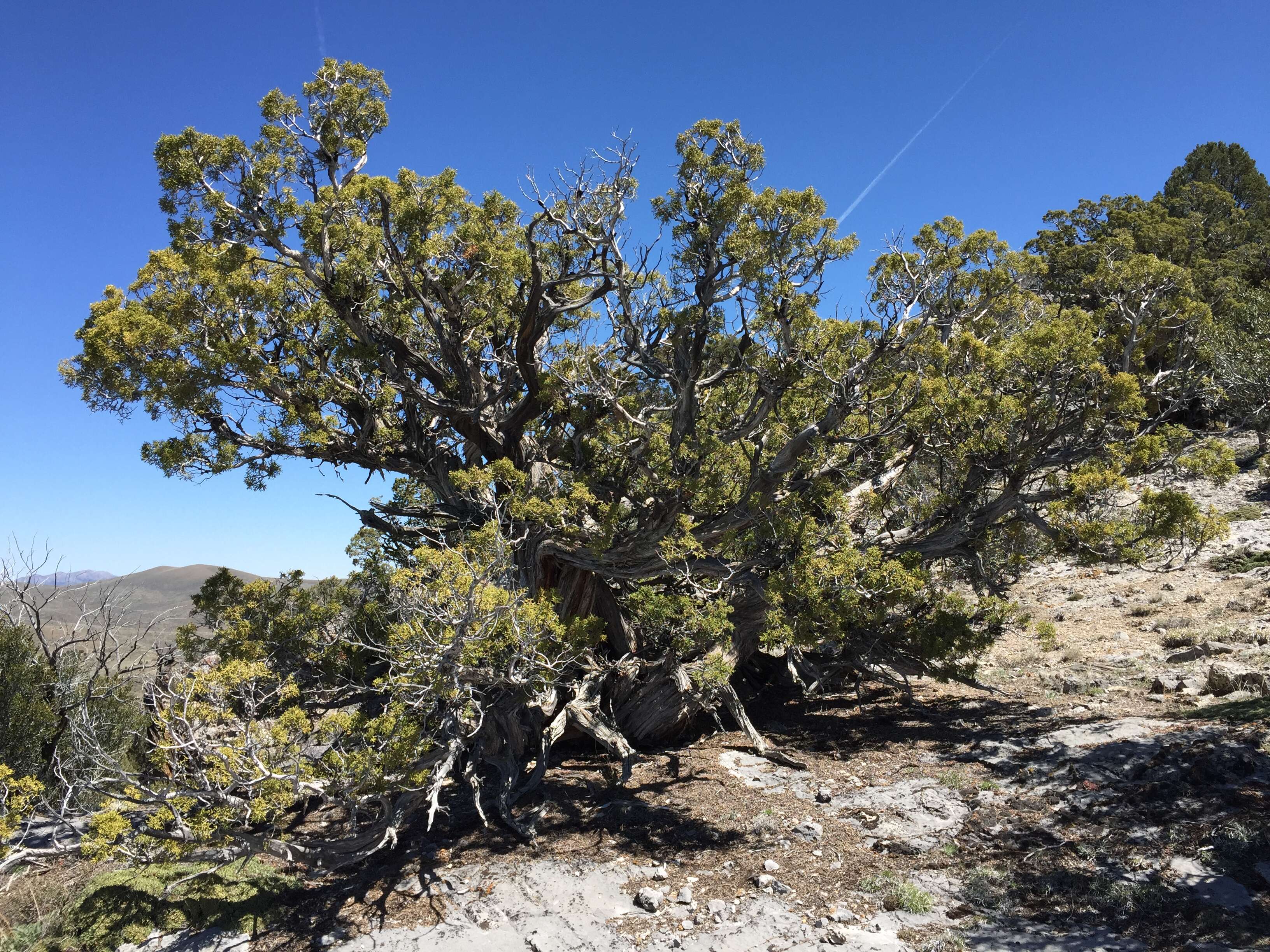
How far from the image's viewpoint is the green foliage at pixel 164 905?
746 centimetres

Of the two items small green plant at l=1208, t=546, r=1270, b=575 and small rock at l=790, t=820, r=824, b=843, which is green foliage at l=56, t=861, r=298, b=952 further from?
small green plant at l=1208, t=546, r=1270, b=575

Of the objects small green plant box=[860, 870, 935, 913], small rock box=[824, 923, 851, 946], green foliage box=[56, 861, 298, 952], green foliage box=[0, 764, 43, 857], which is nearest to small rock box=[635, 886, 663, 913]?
small rock box=[824, 923, 851, 946]

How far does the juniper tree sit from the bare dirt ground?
88 cm

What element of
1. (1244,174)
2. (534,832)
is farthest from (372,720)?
(1244,174)

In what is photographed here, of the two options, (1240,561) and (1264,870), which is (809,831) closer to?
(1264,870)

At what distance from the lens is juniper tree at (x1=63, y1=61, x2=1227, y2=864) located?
26.8 ft

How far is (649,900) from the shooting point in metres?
7.01

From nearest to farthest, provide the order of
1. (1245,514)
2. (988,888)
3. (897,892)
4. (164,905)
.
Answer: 1. (988,888)
2. (897,892)
3. (164,905)
4. (1245,514)

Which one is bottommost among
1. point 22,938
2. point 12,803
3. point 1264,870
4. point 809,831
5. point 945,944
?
point 22,938

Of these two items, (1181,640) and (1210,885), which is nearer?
(1210,885)

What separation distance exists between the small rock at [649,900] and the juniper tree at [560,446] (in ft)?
7.67

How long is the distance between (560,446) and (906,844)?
7509 mm

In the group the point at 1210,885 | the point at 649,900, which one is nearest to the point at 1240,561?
the point at 1210,885

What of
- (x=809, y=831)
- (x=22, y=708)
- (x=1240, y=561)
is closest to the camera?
(x=809, y=831)
